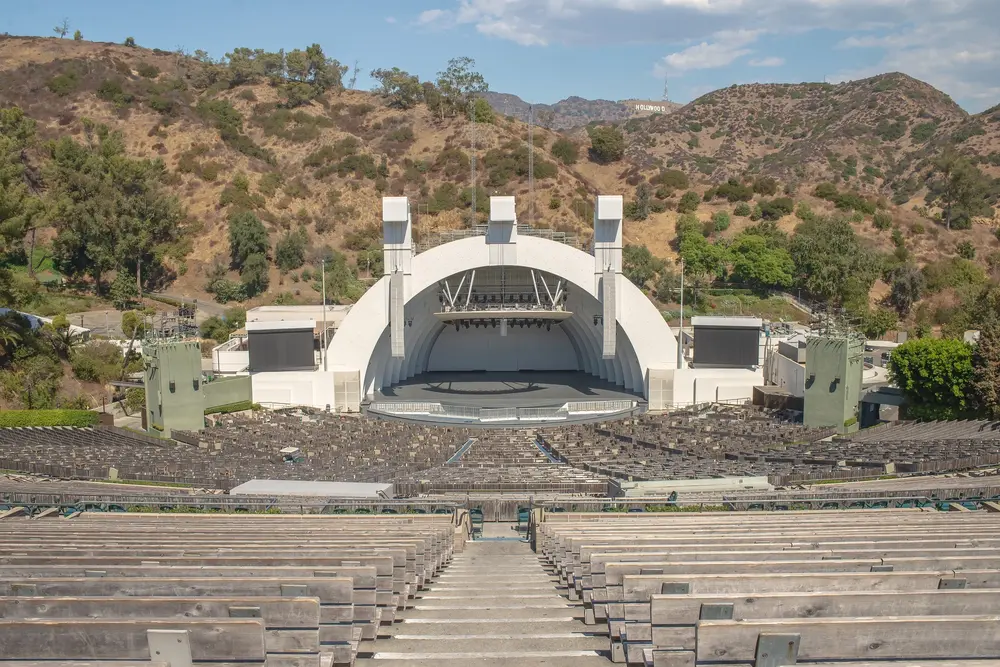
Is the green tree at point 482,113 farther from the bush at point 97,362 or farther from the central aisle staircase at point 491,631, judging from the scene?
the central aisle staircase at point 491,631

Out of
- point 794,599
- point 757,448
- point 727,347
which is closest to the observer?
point 794,599

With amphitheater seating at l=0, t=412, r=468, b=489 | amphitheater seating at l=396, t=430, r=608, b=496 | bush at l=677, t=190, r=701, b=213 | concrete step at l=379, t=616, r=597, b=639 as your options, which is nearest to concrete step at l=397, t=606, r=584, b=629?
concrete step at l=379, t=616, r=597, b=639

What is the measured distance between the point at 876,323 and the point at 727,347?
22.0 m

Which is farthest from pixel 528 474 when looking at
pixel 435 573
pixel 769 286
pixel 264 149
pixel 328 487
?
pixel 264 149

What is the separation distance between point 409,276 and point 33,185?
50891mm

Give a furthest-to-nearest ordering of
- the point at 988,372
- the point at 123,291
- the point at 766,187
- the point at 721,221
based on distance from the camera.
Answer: the point at 766,187, the point at 721,221, the point at 123,291, the point at 988,372

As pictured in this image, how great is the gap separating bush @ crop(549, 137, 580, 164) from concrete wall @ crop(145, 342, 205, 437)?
64506mm

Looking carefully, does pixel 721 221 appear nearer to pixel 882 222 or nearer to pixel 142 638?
pixel 882 222

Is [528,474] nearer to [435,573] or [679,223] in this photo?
[435,573]

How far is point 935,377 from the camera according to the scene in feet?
107

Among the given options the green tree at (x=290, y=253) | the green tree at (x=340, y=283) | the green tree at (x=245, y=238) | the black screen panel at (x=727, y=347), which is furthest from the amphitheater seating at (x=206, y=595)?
the green tree at (x=290, y=253)

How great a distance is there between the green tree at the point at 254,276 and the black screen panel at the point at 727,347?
42109 mm

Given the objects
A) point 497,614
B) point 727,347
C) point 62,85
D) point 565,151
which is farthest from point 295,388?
point 62,85

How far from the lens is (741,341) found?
40.7 m
